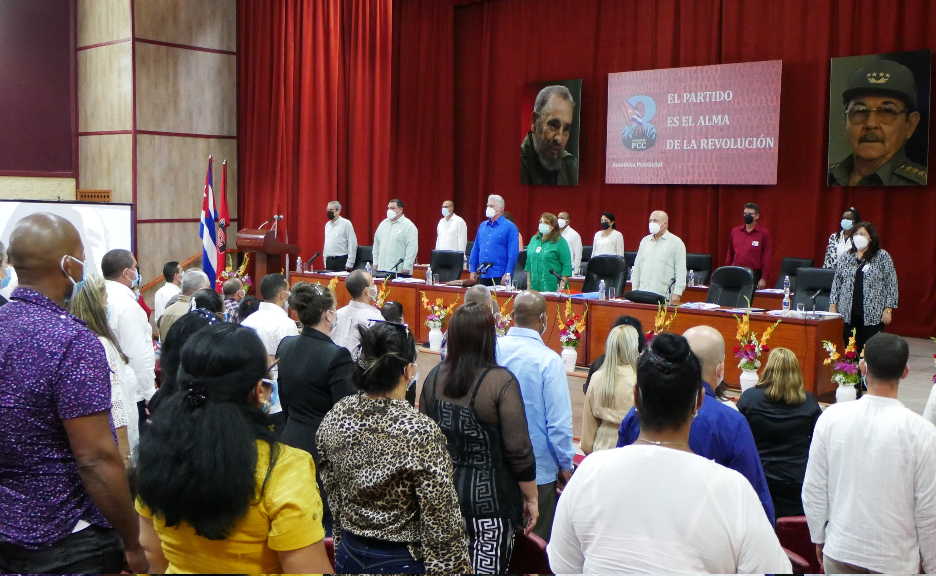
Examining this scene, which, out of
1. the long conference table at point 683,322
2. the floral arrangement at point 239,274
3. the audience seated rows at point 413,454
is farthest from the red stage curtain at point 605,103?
the audience seated rows at point 413,454

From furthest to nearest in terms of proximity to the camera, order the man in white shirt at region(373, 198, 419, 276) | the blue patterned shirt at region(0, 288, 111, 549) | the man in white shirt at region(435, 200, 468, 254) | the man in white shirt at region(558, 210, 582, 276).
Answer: the man in white shirt at region(435, 200, 468, 254), the man in white shirt at region(558, 210, 582, 276), the man in white shirt at region(373, 198, 419, 276), the blue patterned shirt at region(0, 288, 111, 549)

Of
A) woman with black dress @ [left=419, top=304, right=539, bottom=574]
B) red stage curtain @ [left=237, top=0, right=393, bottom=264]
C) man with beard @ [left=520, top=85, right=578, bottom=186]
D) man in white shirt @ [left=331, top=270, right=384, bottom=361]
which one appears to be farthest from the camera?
red stage curtain @ [left=237, top=0, right=393, bottom=264]

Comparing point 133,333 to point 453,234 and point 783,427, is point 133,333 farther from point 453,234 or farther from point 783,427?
point 453,234

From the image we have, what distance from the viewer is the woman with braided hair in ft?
5.23

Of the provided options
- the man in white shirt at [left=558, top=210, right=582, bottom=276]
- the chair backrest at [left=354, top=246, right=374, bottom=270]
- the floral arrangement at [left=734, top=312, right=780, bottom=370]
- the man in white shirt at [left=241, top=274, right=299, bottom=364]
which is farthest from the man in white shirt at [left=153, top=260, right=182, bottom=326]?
the man in white shirt at [left=558, top=210, right=582, bottom=276]

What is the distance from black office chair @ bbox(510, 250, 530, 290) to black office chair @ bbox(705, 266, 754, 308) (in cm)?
187

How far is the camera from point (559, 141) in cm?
1273

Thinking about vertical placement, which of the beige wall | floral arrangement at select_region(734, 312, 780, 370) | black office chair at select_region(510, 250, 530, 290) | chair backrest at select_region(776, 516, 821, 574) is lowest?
chair backrest at select_region(776, 516, 821, 574)

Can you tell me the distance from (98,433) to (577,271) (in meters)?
9.75

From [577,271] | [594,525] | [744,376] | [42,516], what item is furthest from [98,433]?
[577,271]

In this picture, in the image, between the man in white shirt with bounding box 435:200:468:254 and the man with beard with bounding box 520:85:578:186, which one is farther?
the man with beard with bounding box 520:85:578:186

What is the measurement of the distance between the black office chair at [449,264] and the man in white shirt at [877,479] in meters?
6.84

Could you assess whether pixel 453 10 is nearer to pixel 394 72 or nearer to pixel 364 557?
pixel 394 72

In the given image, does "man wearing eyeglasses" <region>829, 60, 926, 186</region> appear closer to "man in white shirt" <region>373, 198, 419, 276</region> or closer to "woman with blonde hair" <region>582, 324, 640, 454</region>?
"man in white shirt" <region>373, 198, 419, 276</region>
